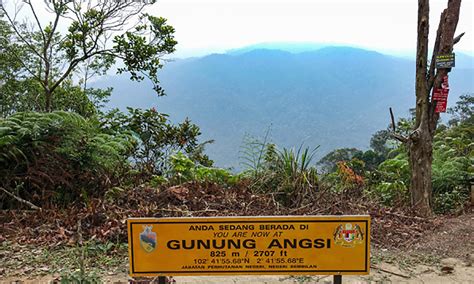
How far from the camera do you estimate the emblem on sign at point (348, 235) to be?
2158mm

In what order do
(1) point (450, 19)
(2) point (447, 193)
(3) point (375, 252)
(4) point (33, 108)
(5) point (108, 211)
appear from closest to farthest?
(3) point (375, 252) → (5) point (108, 211) → (1) point (450, 19) → (2) point (447, 193) → (4) point (33, 108)

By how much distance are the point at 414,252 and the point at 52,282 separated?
2843 mm

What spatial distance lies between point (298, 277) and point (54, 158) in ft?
10.4

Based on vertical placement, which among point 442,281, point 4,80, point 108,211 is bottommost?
point 442,281

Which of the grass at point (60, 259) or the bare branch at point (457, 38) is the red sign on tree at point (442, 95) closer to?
the bare branch at point (457, 38)

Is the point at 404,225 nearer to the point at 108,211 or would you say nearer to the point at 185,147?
the point at 108,211

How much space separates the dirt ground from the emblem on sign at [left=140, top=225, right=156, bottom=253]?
0.88 m

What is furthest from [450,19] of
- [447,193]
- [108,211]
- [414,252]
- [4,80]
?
[4,80]

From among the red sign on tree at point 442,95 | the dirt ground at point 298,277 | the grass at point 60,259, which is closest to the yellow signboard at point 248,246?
the dirt ground at point 298,277

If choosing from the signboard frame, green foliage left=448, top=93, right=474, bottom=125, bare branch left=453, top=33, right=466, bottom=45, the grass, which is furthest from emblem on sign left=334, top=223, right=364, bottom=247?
green foliage left=448, top=93, right=474, bottom=125

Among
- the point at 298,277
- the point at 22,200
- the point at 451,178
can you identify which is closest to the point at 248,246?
the point at 298,277

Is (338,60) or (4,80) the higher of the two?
(338,60)

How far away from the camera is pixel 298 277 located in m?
3.06

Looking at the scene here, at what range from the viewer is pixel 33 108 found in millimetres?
7848
